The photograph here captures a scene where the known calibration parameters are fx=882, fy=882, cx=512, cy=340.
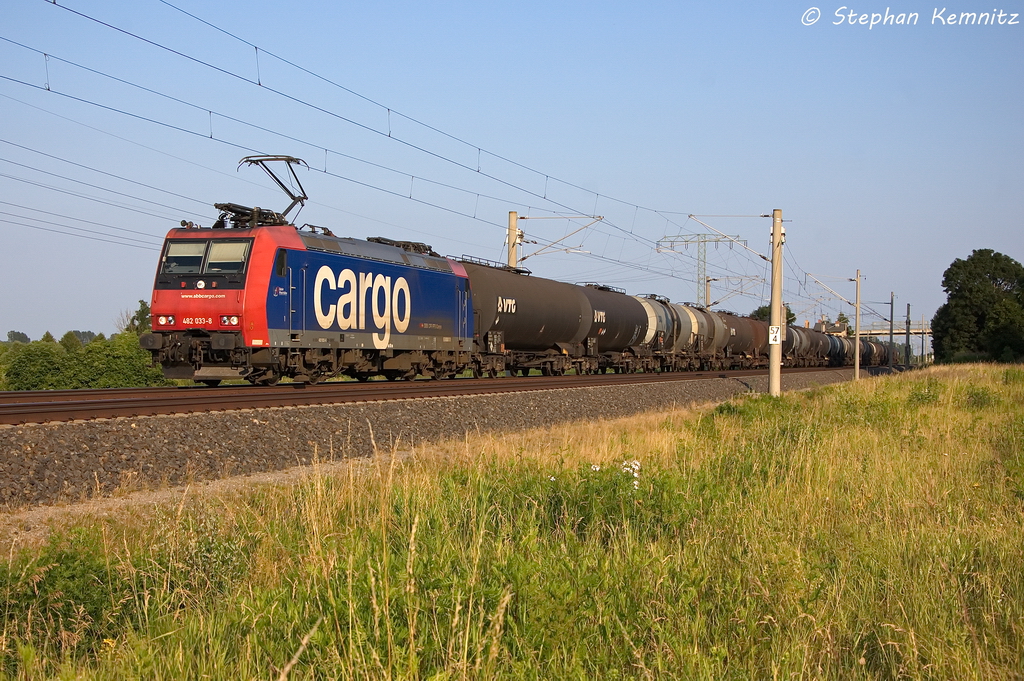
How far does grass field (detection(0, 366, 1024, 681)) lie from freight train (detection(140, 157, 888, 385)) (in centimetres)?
952

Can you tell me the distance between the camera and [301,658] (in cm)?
437

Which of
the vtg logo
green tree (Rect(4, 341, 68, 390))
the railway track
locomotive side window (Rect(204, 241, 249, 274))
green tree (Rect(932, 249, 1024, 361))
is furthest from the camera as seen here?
green tree (Rect(932, 249, 1024, 361))

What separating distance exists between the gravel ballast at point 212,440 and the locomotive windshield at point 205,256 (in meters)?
5.05

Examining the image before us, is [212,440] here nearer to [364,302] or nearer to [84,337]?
[364,302]

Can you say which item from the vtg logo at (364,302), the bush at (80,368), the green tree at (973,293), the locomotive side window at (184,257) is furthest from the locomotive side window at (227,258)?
the green tree at (973,293)

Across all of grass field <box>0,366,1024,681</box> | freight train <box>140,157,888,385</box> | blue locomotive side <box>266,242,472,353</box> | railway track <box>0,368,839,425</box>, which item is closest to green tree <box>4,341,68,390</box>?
freight train <box>140,157,888,385</box>

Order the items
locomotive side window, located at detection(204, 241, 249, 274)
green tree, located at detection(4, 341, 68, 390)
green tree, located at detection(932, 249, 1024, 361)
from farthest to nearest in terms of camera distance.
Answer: green tree, located at detection(932, 249, 1024, 361)
green tree, located at detection(4, 341, 68, 390)
locomotive side window, located at detection(204, 241, 249, 274)

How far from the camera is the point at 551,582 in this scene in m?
4.93

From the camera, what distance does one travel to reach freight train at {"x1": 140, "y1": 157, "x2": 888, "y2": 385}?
18219 millimetres

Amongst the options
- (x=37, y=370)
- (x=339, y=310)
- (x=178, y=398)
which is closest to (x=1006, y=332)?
(x=339, y=310)

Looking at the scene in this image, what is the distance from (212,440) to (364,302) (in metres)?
9.93

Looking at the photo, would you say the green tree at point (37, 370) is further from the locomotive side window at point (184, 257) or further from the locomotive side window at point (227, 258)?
the locomotive side window at point (227, 258)

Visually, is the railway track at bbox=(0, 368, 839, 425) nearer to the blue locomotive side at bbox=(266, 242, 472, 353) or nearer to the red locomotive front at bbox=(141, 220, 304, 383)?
the red locomotive front at bbox=(141, 220, 304, 383)

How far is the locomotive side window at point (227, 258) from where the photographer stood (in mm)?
18312
